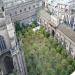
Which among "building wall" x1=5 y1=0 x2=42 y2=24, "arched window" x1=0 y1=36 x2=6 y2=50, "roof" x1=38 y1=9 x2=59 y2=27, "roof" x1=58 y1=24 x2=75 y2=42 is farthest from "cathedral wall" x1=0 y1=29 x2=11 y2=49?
"building wall" x1=5 y1=0 x2=42 y2=24

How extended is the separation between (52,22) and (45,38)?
4.42 metres

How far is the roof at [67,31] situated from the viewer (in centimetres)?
3756

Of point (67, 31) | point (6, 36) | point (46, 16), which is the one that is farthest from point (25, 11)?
point (6, 36)

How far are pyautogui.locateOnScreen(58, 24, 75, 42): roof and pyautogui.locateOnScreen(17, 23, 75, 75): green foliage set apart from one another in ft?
9.27

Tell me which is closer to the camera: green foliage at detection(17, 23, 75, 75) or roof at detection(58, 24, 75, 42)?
green foliage at detection(17, 23, 75, 75)

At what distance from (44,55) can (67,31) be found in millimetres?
7231

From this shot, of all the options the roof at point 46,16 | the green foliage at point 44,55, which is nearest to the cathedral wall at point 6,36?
the green foliage at point 44,55

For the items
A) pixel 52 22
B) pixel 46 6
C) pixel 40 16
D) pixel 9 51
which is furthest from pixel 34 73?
pixel 46 6

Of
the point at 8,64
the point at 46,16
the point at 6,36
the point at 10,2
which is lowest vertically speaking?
the point at 8,64

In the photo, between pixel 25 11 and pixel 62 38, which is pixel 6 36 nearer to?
pixel 62 38

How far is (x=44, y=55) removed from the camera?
36.1 metres

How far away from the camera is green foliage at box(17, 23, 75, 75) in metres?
33.3

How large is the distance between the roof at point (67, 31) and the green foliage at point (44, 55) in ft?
9.27

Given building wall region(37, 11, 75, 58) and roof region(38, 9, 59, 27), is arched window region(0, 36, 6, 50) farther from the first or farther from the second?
roof region(38, 9, 59, 27)
